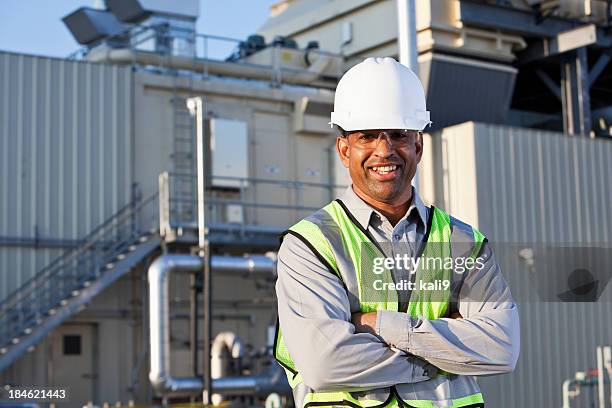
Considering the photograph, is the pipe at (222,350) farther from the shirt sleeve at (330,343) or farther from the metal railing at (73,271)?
the shirt sleeve at (330,343)

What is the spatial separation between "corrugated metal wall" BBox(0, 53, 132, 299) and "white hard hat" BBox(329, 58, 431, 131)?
60.7ft

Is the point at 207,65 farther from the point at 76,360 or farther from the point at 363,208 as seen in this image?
the point at 363,208

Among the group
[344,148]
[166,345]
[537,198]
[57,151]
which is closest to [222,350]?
[166,345]

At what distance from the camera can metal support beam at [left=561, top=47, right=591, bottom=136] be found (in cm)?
2167

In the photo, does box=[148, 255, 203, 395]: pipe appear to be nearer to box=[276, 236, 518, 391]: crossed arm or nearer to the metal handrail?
the metal handrail

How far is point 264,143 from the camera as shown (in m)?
23.9

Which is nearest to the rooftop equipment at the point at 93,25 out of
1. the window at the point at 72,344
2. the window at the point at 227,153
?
the window at the point at 227,153

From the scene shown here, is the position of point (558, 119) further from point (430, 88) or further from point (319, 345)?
point (319, 345)

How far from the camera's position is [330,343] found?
276 cm

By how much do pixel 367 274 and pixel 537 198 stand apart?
605 inches

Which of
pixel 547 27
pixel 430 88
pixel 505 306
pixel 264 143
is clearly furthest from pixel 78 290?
pixel 505 306

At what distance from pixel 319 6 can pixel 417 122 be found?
2476cm

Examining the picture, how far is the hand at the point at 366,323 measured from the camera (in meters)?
2.81

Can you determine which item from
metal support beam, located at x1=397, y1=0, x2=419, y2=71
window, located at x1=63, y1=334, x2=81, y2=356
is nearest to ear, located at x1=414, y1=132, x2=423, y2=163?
metal support beam, located at x1=397, y1=0, x2=419, y2=71
